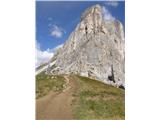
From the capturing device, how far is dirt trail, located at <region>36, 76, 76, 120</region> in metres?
11.4

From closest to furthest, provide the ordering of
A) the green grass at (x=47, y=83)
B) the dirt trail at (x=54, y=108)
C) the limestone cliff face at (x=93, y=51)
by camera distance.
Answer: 1. the dirt trail at (x=54, y=108)
2. the green grass at (x=47, y=83)
3. the limestone cliff face at (x=93, y=51)

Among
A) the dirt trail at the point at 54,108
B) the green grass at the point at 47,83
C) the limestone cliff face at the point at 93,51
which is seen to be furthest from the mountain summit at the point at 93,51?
the dirt trail at the point at 54,108

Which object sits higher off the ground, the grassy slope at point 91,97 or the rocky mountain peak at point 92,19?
the rocky mountain peak at point 92,19

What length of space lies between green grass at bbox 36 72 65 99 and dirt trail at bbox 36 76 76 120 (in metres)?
0.19

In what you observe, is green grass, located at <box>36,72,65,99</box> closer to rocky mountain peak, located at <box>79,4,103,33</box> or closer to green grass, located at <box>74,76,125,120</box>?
green grass, located at <box>74,76,125,120</box>

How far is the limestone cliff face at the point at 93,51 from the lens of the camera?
38.1ft

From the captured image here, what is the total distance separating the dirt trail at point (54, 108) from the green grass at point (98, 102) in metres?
0.25

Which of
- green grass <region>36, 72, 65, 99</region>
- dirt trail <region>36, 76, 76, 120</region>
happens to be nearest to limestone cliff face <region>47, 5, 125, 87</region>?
green grass <region>36, 72, 65, 99</region>

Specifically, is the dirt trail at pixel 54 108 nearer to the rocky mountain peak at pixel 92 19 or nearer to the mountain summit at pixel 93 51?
the mountain summit at pixel 93 51
